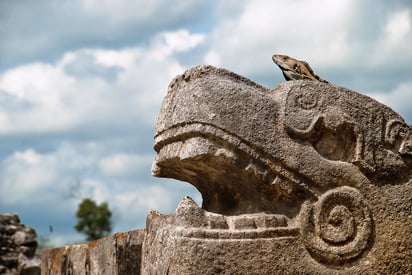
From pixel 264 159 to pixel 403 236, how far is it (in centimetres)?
90

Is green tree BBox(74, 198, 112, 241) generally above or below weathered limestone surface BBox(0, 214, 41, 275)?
above

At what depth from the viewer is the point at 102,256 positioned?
6.30 meters

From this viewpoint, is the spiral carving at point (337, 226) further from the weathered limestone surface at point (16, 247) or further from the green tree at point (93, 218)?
the green tree at point (93, 218)

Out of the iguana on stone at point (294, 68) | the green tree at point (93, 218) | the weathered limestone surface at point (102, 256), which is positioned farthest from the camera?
the green tree at point (93, 218)

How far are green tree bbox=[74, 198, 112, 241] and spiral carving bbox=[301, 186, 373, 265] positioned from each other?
18.6 meters

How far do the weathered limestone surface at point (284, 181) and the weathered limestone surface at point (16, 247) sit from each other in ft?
20.8

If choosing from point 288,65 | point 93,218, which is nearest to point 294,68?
point 288,65

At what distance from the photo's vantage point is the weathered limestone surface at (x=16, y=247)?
35.0ft

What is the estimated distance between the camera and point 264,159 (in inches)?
177

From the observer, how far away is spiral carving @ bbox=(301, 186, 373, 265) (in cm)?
447

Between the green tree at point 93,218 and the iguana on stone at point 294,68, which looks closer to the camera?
the iguana on stone at point 294,68

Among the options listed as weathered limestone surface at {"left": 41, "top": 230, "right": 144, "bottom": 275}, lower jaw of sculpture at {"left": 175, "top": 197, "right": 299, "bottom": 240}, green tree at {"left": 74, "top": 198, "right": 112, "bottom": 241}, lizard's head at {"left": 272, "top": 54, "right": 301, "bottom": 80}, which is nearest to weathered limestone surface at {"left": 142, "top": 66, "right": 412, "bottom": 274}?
lower jaw of sculpture at {"left": 175, "top": 197, "right": 299, "bottom": 240}

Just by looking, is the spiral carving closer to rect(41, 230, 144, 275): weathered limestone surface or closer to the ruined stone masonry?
the ruined stone masonry

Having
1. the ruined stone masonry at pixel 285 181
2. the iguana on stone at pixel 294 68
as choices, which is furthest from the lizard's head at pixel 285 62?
the ruined stone masonry at pixel 285 181
